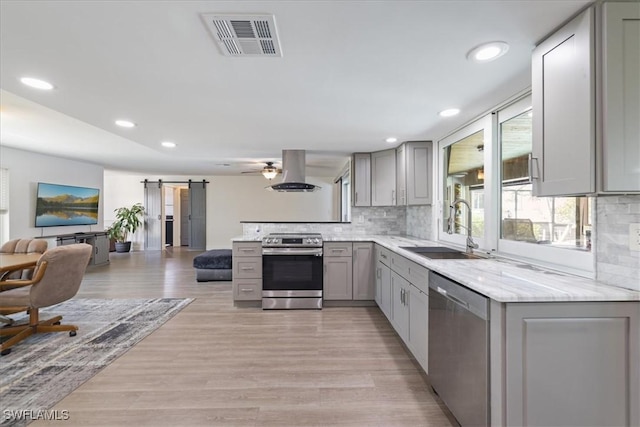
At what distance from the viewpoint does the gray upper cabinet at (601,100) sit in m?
1.18

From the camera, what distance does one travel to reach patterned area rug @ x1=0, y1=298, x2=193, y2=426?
191 centimetres

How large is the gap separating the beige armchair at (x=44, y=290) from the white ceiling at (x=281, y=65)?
1374 mm

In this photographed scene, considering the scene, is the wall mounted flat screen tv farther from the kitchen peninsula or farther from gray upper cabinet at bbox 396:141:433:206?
the kitchen peninsula

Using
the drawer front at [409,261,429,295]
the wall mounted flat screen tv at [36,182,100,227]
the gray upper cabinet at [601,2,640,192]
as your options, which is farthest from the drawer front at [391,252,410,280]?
the wall mounted flat screen tv at [36,182,100,227]

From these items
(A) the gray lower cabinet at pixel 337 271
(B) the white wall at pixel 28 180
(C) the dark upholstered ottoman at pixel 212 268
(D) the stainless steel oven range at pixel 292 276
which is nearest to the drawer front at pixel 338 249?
(A) the gray lower cabinet at pixel 337 271

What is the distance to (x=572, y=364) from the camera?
1.25 meters

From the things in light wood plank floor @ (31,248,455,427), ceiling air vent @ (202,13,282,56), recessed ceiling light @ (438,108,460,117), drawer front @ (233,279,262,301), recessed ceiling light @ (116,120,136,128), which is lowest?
light wood plank floor @ (31,248,455,427)

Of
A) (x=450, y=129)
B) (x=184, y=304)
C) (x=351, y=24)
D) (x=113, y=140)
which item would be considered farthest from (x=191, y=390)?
(x=113, y=140)

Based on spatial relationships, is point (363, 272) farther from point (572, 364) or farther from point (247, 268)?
point (572, 364)

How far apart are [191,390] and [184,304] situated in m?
2.06

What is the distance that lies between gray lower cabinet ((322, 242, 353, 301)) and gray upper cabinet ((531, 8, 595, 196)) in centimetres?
253

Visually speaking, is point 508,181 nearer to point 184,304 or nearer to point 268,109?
point 268,109

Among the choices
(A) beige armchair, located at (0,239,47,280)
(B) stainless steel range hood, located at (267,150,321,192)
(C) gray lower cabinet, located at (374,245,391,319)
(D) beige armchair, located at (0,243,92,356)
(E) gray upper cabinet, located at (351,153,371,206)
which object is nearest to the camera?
(D) beige armchair, located at (0,243,92,356)

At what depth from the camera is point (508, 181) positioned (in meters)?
2.35
